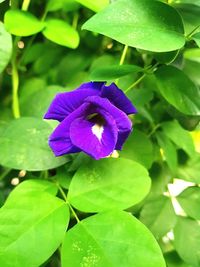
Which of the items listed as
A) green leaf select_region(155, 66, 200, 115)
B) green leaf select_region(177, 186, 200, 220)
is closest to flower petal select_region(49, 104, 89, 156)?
green leaf select_region(155, 66, 200, 115)

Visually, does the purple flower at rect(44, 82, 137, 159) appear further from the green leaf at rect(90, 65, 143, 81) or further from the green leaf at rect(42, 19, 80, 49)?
the green leaf at rect(42, 19, 80, 49)

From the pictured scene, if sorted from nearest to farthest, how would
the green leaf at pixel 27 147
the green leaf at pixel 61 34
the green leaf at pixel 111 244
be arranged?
1. the green leaf at pixel 111 244
2. the green leaf at pixel 27 147
3. the green leaf at pixel 61 34

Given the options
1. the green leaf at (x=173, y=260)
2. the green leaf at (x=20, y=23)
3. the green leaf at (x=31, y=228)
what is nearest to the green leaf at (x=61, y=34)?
the green leaf at (x=20, y=23)

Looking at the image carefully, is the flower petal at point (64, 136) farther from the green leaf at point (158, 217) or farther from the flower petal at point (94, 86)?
the green leaf at point (158, 217)

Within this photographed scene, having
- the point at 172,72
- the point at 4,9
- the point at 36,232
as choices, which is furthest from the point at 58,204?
the point at 4,9

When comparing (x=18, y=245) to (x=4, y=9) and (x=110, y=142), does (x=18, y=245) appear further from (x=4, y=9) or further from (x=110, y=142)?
(x=4, y=9)

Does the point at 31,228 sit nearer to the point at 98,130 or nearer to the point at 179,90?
the point at 98,130
